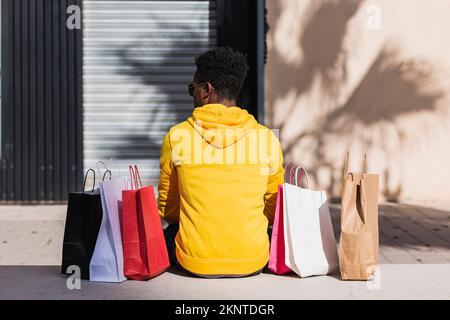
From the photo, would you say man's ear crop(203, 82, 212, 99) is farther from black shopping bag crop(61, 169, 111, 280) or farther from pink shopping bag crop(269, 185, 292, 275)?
black shopping bag crop(61, 169, 111, 280)

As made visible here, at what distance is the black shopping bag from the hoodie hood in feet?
2.44

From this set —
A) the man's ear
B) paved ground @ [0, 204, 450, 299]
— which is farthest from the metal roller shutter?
the man's ear

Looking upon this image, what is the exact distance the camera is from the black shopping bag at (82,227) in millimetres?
5074

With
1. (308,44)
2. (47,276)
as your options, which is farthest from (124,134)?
(47,276)

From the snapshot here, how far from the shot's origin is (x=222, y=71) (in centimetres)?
518

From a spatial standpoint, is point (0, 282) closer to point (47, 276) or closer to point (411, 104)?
point (47, 276)

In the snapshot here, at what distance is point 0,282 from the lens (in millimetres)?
5191

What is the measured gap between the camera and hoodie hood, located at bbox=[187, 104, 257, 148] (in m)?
5.05

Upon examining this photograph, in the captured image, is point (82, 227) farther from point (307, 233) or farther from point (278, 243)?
point (307, 233)

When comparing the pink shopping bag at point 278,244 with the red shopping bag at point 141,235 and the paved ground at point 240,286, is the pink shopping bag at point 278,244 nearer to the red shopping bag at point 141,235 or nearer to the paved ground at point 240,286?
the paved ground at point 240,286

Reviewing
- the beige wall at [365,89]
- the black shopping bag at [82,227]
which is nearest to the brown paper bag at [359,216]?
Answer: the black shopping bag at [82,227]

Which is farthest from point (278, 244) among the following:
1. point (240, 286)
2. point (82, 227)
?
point (82, 227)

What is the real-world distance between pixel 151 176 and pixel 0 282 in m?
6.01

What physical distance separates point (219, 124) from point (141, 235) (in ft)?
2.67
